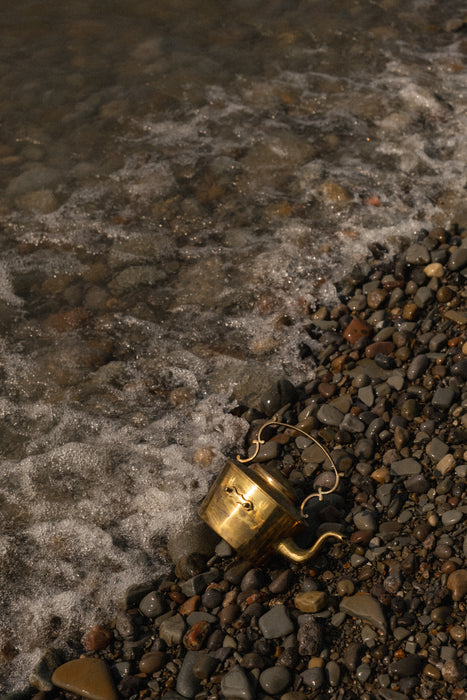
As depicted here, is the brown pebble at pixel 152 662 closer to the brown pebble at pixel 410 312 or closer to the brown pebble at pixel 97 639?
the brown pebble at pixel 97 639

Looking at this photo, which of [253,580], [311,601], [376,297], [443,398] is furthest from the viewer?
[376,297]

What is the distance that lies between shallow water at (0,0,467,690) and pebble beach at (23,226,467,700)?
0.14m

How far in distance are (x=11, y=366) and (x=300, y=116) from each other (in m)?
2.46

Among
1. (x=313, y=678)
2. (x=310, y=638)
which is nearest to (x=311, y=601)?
(x=310, y=638)

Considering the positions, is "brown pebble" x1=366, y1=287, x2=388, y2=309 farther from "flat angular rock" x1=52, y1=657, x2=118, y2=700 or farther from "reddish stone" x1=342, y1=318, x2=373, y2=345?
"flat angular rock" x1=52, y1=657, x2=118, y2=700

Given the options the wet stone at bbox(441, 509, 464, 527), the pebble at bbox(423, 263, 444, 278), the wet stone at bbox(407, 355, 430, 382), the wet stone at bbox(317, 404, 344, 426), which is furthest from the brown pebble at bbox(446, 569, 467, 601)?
the pebble at bbox(423, 263, 444, 278)

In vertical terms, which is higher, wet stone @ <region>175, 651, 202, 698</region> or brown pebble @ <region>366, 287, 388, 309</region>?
brown pebble @ <region>366, 287, 388, 309</region>

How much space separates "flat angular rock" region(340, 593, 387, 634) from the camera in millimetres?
1925

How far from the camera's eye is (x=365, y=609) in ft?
6.44


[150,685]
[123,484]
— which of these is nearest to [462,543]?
[150,685]

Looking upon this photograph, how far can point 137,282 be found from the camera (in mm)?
3367

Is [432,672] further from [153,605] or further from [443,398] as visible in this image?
[443,398]

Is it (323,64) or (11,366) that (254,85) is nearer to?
(323,64)

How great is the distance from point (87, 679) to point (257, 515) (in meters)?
0.65
